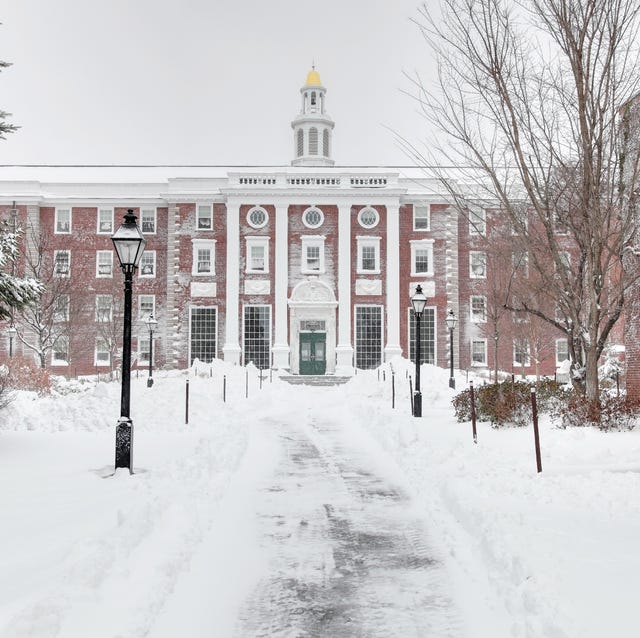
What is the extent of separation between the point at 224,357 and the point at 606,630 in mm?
37517

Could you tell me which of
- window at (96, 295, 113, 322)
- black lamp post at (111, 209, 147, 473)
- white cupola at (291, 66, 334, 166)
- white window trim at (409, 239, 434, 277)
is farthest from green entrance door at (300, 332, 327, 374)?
black lamp post at (111, 209, 147, 473)

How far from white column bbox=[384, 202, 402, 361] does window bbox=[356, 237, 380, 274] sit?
757 mm

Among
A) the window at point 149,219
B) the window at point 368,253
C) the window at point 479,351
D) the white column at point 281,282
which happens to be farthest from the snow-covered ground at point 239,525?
the window at point 149,219

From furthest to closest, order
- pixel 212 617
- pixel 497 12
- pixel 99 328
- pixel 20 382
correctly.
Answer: pixel 99 328, pixel 20 382, pixel 497 12, pixel 212 617

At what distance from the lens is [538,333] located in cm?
3206

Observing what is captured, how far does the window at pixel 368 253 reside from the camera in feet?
138

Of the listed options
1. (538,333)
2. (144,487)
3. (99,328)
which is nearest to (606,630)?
(144,487)

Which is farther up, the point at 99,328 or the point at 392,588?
the point at 99,328

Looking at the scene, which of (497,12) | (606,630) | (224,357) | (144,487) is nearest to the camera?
(606,630)

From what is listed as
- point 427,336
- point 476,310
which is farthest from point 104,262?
point 476,310

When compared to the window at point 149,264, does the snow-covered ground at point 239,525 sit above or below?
below

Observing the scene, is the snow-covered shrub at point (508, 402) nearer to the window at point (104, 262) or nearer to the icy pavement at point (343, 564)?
the icy pavement at point (343, 564)

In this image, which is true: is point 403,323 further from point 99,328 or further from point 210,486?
point 210,486

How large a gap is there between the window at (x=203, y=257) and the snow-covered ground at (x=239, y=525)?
2831 centimetres
